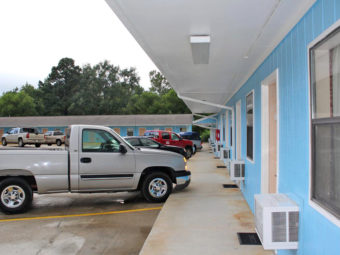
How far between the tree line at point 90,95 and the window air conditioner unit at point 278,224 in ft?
178

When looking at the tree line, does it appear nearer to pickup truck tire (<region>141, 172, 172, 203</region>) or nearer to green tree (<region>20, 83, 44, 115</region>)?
green tree (<region>20, 83, 44, 115</region>)

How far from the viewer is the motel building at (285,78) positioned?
9.31 ft

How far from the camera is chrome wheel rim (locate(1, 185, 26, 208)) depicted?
7.32 metres

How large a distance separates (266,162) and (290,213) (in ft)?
7.92

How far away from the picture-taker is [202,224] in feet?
19.9

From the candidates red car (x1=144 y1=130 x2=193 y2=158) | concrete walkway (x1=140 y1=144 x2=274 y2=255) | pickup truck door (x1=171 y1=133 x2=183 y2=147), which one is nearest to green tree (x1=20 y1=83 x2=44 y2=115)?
red car (x1=144 y1=130 x2=193 y2=158)

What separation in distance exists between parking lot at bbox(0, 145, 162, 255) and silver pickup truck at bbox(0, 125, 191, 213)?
47 cm

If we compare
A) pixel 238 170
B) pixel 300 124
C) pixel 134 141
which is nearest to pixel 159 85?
pixel 134 141

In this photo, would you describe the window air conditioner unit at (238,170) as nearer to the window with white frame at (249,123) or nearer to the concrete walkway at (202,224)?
the window with white frame at (249,123)

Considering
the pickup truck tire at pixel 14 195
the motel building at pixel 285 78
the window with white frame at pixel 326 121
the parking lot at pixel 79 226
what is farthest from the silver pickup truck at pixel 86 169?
the window with white frame at pixel 326 121

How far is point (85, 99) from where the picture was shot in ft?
214

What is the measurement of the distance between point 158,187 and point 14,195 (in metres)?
3.42

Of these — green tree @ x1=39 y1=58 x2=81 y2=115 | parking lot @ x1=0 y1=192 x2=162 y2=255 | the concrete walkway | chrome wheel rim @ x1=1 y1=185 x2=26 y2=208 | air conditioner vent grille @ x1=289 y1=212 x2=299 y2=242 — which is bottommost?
parking lot @ x1=0 y1=192 x2=162 y2=255

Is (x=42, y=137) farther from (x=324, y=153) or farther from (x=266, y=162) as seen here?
(x=324, y=153)
